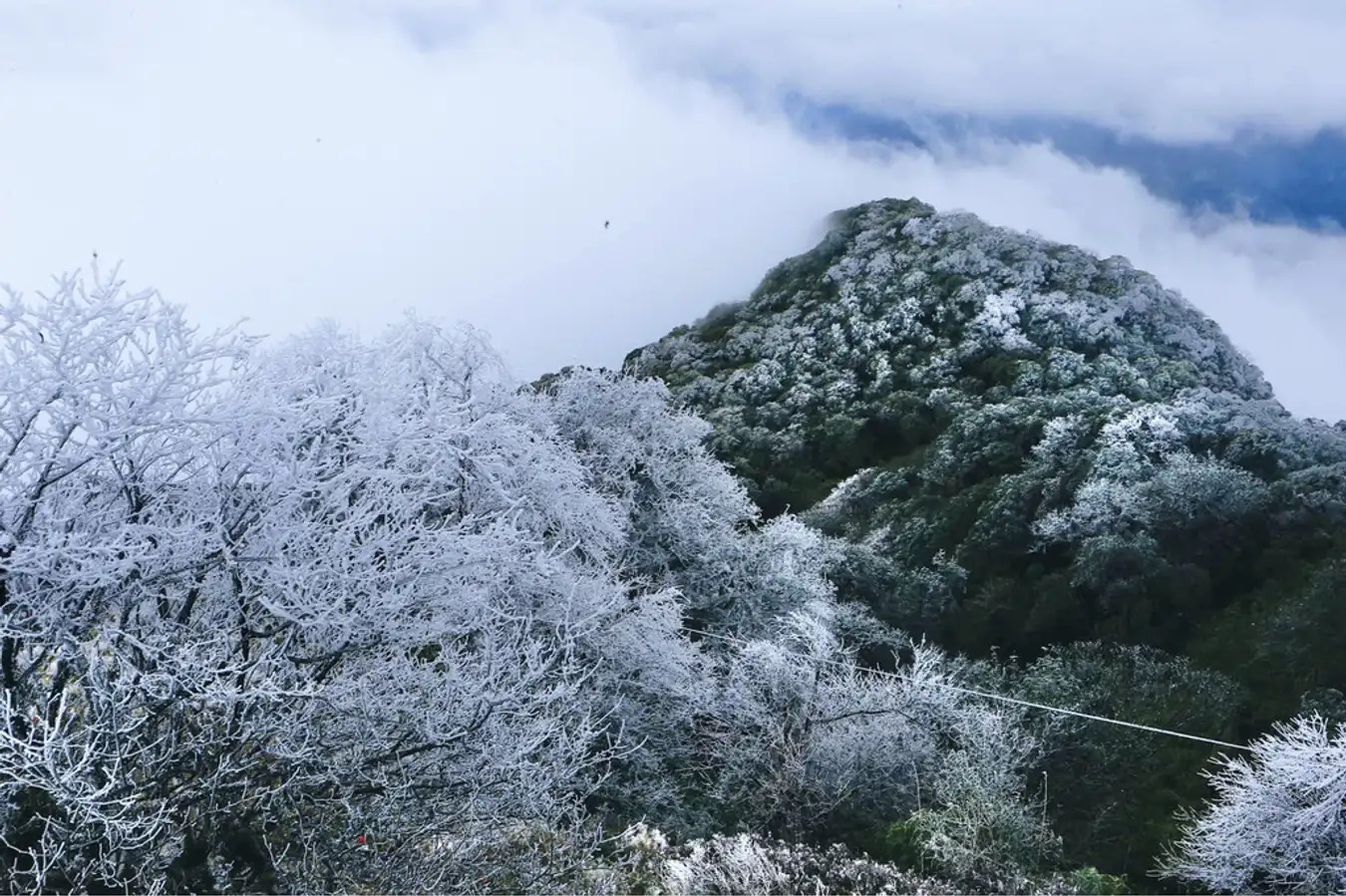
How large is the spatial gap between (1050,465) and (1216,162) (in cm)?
479

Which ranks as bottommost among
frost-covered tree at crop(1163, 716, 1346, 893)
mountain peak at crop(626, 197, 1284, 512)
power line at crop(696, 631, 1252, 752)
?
power line at crop(696, 631, 1252, 752)

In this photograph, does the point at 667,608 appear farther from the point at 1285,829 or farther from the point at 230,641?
the point at 230,641

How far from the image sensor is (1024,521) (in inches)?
683

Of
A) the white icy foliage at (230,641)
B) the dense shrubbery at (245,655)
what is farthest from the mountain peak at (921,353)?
the white icy foliage at (230,641)

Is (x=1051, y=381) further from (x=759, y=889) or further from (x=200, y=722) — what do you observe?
(x=200, y=722)

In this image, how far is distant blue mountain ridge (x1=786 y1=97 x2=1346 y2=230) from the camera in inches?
591

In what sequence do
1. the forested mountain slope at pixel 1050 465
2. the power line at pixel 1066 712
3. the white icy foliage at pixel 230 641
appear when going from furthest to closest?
the forested mountain slope at pixel 1050 465 < the power line at pixel 1066 712 < the white icy foliage at pixel 230 641

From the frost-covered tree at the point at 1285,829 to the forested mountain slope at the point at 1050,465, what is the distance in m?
2.43

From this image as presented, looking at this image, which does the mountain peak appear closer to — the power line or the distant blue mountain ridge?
the distant blue mountain ridge

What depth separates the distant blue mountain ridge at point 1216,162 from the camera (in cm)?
1501

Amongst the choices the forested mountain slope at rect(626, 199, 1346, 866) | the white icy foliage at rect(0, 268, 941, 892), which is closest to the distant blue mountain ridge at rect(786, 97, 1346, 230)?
the forested mountain slope at rect(626, 199, 1346, 866)

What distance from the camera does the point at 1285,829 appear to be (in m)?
7.25

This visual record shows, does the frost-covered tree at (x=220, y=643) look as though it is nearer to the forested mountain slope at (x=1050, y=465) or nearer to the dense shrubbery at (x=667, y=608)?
the dense shrubbery at (x=667, y=608)

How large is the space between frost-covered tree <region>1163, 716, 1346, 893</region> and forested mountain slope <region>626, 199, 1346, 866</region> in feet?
7.98
